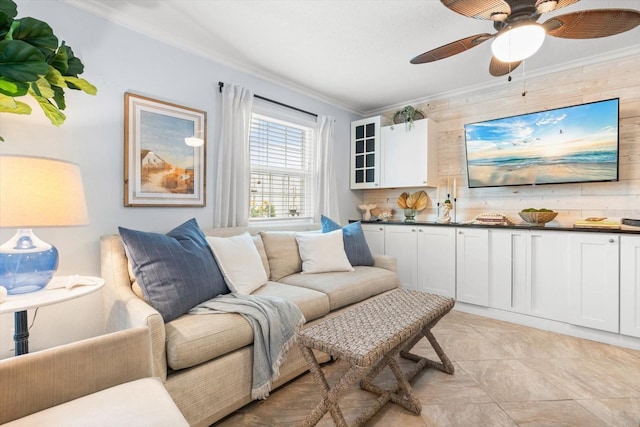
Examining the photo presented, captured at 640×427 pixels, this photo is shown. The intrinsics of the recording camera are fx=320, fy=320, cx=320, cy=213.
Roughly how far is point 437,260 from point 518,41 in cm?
229

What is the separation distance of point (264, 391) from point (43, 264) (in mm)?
1269

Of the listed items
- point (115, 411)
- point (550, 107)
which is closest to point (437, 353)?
point (115, 411)

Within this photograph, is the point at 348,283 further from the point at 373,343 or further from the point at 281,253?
the point at 373,343

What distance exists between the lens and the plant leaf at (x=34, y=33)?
1069 mm

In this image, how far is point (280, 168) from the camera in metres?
3.53

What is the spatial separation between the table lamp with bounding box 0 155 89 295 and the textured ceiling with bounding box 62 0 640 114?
1.32 meters

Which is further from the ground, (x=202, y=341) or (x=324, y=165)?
(x=324, y=165)

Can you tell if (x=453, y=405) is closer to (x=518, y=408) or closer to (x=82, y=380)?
(x=518, y=408)

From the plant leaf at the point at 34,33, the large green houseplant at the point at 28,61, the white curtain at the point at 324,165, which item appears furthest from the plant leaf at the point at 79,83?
the white curtain at the point at 324,165

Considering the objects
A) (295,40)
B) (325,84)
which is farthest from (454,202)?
(295,40)

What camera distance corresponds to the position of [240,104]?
9.73ft

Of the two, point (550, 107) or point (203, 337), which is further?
point (550, 107)

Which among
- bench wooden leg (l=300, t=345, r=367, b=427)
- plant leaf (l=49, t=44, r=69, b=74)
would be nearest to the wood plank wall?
bench wooden leg (l=300, t=345, r=367, b=427)

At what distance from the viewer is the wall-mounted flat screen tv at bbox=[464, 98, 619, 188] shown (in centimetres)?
277
